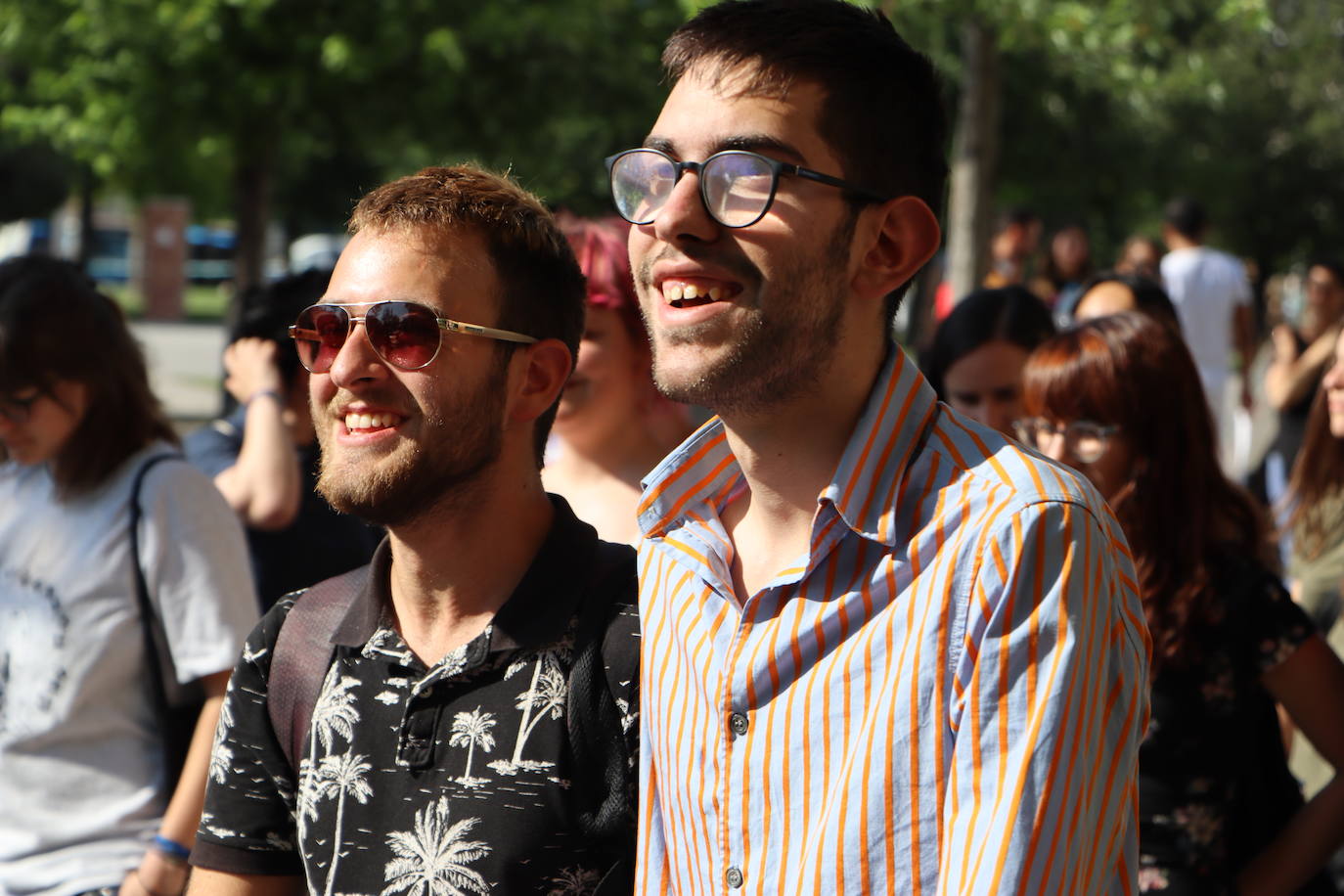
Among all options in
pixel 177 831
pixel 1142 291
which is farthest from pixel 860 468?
pixel 1142 291

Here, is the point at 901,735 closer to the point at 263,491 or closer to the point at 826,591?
the point at 826,591

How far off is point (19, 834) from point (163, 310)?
126ft

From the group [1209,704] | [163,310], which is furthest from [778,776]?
[163,310]

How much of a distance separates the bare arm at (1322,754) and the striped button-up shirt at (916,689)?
1377mm

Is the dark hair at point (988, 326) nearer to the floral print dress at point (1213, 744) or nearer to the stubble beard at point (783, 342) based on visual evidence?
the floral print dress at point (1213, 744)

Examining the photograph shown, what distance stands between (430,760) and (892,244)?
0.98 meters

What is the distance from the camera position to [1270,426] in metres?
9.30

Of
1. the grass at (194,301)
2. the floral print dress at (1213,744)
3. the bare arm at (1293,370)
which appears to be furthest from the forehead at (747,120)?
the grass at (194,301)

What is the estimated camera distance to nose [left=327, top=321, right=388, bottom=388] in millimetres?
2336

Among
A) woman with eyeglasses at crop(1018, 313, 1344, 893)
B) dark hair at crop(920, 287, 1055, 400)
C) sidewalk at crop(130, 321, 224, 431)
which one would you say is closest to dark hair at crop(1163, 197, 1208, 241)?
dark hair at crop(920, 287, 1055, 400)

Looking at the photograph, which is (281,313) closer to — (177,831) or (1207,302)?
(177,831)

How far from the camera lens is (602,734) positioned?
7.04 feet

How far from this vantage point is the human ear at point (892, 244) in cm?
191

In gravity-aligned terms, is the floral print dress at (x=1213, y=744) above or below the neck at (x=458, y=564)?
below
